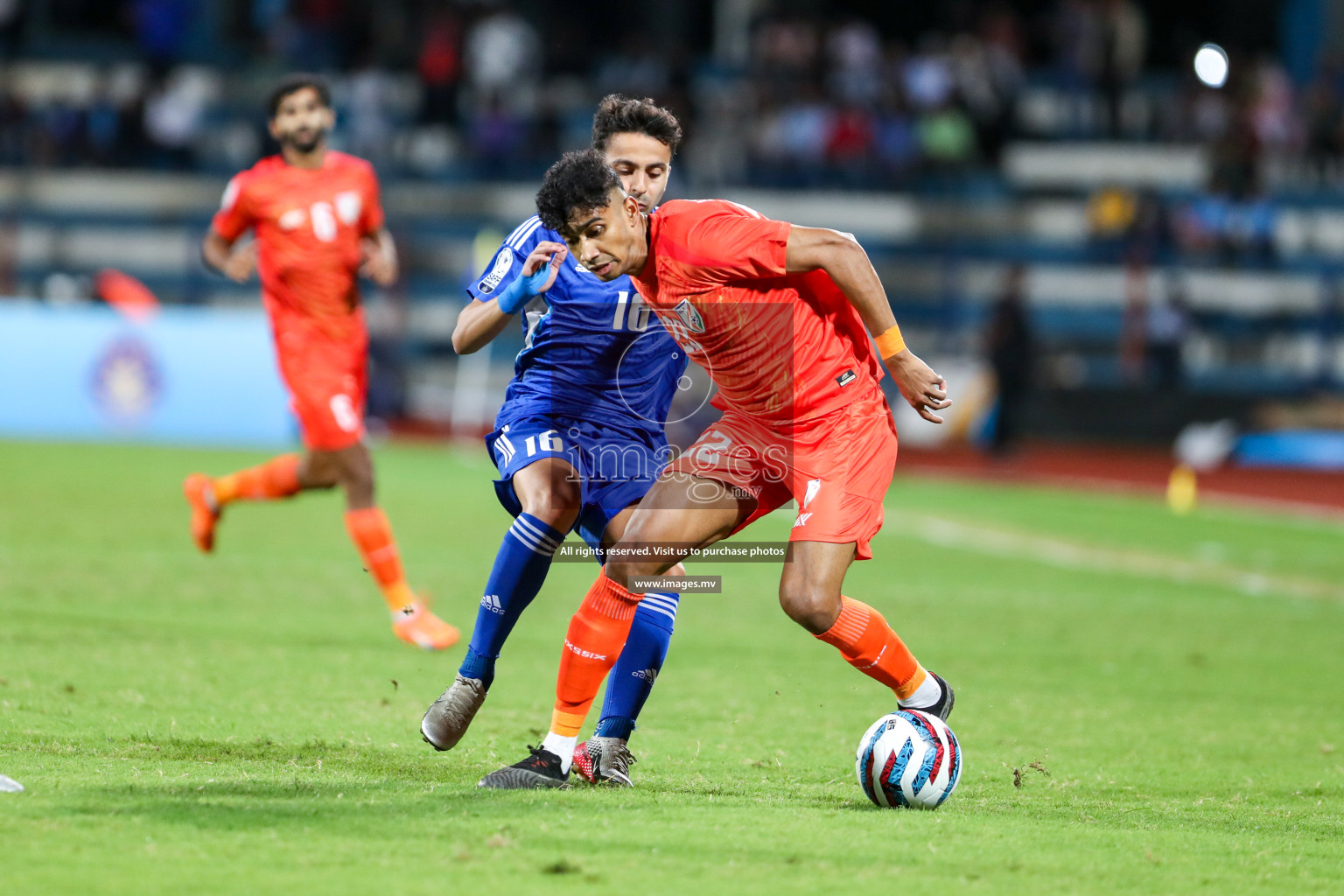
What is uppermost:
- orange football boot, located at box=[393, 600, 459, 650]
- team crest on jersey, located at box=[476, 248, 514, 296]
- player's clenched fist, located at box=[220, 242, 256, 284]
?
team crest on jersey, located at box=[476, 248, 514, 296]

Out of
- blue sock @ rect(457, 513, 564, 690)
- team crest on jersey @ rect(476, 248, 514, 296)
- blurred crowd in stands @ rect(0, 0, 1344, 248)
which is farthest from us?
blurred crowd in stands @ rect(0, 0, 1344, 248)

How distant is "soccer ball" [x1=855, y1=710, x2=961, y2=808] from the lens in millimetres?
4992

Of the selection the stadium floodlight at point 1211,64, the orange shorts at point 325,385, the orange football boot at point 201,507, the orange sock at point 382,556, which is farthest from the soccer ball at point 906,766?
the orange football boot at point 201,507

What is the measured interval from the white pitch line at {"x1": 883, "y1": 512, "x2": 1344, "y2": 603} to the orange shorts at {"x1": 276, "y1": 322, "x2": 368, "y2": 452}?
241 inches

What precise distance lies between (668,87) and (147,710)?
19.2m

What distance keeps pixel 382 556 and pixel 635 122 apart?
114 inches

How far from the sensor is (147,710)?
5980 millimetres

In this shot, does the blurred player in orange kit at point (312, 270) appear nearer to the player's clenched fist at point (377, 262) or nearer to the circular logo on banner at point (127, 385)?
the player's clenched fist at point (377, 262)

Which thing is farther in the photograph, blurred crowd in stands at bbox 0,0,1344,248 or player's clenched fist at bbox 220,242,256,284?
blurred crowd in stands at bbox 0,0,1344,248

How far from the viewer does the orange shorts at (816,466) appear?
5.21m

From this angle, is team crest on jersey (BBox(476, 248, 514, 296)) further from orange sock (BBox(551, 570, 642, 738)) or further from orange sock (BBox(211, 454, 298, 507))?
orange sock (BBox(211, 454, 298, 507))

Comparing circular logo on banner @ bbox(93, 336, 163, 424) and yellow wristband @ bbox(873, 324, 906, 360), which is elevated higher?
yellow wristband @ bbox(873, 324, 906, 360)

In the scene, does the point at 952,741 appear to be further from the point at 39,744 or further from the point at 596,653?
the point at 39,744

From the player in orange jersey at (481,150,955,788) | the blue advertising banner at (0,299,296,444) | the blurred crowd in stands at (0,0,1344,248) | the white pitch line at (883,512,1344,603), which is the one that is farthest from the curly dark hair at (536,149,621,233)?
the blurred crowd in stands at (0,0,1344,248)
